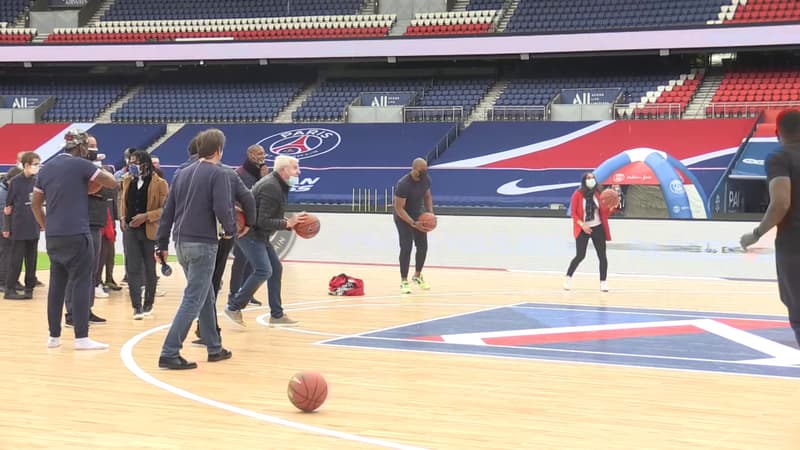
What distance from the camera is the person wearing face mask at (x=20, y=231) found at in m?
14.1

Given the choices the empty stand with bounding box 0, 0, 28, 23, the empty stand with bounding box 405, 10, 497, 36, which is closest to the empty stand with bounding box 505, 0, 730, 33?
the empty stand with bounding box 405, 10, 497, 36

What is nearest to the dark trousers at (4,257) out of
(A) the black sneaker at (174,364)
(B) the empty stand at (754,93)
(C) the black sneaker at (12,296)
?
(C) the black sneaker at (12,296)

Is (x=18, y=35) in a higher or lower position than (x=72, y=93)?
higher

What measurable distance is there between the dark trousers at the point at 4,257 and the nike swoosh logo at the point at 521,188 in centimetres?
1514

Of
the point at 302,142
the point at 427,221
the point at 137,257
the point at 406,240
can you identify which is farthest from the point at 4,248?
the point at 302,142

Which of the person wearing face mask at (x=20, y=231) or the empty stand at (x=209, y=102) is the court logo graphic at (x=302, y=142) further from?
the person wearing face mask at (x=20, y=231)

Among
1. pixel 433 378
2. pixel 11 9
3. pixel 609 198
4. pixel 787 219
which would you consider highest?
pixel 11 9

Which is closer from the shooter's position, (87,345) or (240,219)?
(87,345)

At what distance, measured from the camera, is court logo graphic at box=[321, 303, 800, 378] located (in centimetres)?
942

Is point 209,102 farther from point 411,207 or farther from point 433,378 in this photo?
point 433,378

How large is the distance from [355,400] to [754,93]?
25.9m

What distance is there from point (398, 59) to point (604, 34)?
708cm

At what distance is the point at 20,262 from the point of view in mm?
14578

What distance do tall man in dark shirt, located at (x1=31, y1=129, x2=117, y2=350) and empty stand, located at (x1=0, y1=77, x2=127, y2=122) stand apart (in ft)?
98.7
